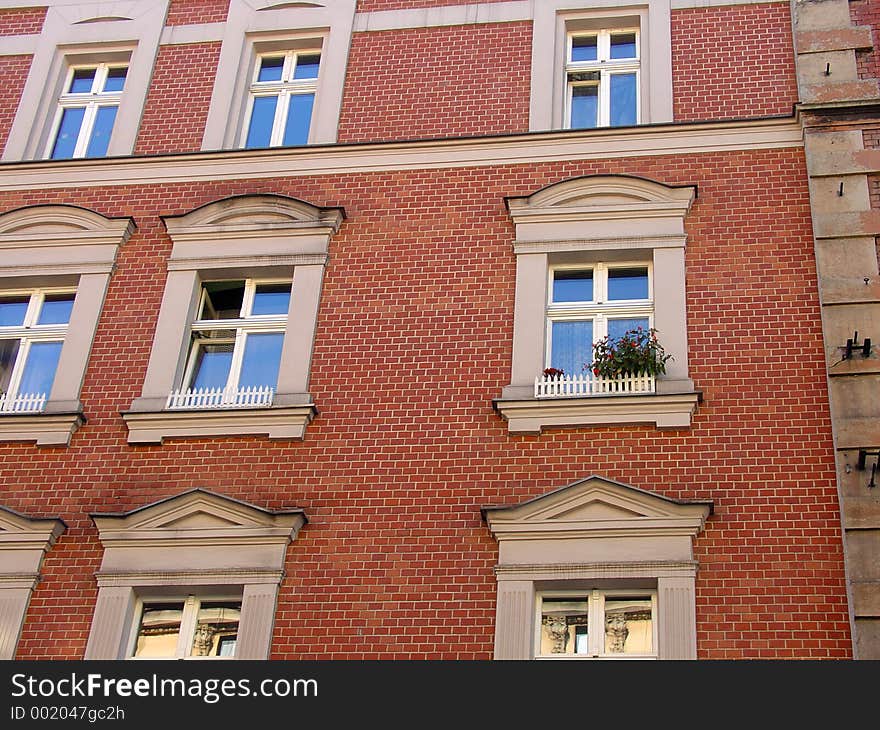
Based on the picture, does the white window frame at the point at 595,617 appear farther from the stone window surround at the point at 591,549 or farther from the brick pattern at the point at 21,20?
the brick pattern at the point at 21,20

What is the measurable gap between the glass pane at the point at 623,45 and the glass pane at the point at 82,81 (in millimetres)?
6371

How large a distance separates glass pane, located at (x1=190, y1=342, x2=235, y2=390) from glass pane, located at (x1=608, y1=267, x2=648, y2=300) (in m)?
3.91

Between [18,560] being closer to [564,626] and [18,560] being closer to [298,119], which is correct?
[564,626]

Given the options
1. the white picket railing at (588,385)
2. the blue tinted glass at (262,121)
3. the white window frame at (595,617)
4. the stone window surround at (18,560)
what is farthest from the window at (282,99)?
the white window frame at (595,617)

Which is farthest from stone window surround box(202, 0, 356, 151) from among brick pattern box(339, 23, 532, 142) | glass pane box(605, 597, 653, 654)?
glass pane box(605, 597, 653, 654)

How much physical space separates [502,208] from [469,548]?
4.02 m

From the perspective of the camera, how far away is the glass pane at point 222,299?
13.8 meters

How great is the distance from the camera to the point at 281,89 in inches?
619

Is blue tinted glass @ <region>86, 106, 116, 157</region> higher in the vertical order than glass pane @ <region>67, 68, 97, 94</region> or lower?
lower

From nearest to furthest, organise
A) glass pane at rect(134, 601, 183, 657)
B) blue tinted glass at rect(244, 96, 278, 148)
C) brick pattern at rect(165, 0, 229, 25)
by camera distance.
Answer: glass pane at rect(134, 601, 183, 657), blue tinted glass at rect(244, 96, 278, 148), brick pattern at rect(165, 0, 229, 25)

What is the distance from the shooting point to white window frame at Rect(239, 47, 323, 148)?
1529 centimetres

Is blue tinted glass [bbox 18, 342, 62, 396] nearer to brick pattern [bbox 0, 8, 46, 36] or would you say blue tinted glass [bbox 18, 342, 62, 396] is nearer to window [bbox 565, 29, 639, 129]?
brick pattern [bbox 0, 8, 46, 36]

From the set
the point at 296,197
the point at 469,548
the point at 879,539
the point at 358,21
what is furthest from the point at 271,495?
the point at 358,21

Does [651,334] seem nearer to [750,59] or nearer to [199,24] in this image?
[750,59]
